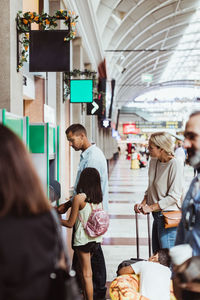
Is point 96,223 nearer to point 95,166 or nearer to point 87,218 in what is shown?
point 87,218

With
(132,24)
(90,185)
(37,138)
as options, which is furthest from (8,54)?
(132,24)

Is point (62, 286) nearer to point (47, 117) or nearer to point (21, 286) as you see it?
point (21, 286)

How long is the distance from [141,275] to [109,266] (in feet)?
5.53

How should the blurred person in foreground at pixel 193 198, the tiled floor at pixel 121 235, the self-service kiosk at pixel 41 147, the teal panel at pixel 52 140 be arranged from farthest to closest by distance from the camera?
the tiled floor at pixel 121 235, the teal panel at pixel 52 140, the self-service kiosk at pixel 41 147, the blurred person in foreground at pixel 193 198

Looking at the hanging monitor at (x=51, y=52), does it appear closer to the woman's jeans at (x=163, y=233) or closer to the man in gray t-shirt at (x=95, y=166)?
the man in gray t-shirt at (x=95, y=166)

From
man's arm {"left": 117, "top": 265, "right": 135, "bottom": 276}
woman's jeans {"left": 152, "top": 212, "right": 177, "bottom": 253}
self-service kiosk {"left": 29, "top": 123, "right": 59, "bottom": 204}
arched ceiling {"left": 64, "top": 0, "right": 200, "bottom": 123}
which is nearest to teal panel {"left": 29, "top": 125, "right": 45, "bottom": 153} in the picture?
self-service kiosk {"left": 29, "top": 123, "right": 59, "bottom": 204}

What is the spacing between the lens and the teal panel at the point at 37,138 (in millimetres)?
4363

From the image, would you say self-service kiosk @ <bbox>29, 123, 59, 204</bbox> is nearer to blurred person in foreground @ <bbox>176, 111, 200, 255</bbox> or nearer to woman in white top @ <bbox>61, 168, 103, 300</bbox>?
woman in white top @ <bbox>61, 168, 103, 300</bbox>

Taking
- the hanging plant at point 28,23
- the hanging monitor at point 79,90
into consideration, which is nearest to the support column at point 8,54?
the hanging plant at point 28,23

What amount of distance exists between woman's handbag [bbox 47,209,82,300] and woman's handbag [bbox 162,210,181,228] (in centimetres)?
224

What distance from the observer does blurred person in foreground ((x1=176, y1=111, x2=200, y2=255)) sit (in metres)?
1.89

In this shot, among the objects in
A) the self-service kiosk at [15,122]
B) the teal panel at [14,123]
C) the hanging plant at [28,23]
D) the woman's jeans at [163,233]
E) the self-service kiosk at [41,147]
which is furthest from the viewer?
the hanging plant at [28,23]

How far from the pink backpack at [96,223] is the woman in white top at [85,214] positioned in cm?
4

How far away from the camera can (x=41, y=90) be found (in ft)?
24.8
